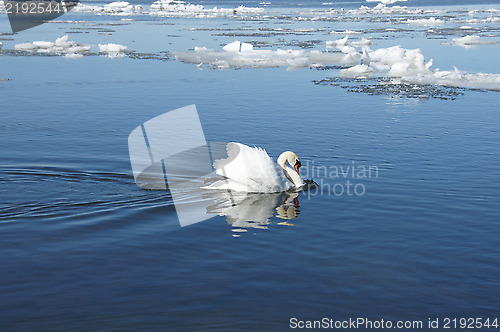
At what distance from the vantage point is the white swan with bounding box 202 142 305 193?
11.4 meters

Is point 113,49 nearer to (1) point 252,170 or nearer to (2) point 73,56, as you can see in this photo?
(2) point 73,56

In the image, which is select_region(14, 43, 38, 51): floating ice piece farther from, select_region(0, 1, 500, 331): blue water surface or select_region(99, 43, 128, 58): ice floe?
select_region(0, 1, 500, 331): blue water surface

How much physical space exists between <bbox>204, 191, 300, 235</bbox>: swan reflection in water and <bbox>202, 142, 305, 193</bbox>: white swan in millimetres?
140

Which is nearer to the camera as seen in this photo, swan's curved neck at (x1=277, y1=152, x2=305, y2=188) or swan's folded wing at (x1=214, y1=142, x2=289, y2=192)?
swan's folded wing at (x1=214, y1=142, x2=289, y2=192)

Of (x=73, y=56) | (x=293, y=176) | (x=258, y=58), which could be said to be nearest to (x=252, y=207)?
(x=293, y=176)

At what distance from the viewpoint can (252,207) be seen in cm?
1084

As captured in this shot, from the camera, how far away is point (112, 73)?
84.4ft

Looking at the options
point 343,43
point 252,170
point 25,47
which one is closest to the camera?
point 252,170

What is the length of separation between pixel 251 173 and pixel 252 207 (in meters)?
0.80

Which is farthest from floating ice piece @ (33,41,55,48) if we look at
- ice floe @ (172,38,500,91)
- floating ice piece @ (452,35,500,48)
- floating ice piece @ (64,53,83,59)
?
floating ice piece @ (452,35,500,48)

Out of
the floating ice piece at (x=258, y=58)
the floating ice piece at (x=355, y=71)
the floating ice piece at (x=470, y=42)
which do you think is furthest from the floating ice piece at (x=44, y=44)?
the floating ice piece at (x=470, y=42)

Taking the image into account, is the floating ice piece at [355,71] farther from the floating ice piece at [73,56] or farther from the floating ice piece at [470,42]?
the floating ice piece at [73,56]

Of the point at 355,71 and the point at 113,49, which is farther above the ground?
the point at 113,49

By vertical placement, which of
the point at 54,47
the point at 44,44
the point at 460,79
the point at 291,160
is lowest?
the point at 291,160
